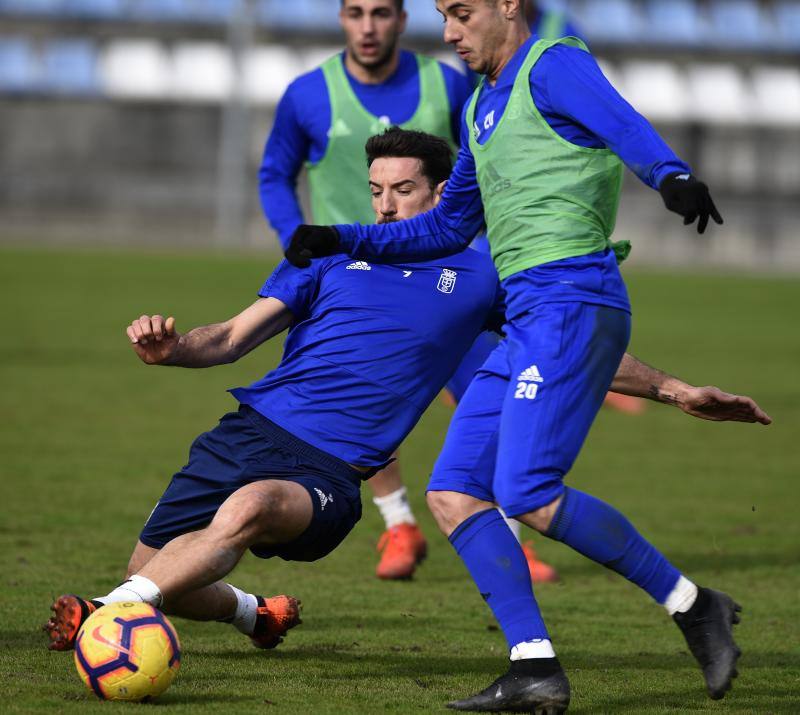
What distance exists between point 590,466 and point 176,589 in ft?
19.6

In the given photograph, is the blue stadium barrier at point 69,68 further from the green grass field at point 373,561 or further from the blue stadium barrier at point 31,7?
the green grass field at point 373,561

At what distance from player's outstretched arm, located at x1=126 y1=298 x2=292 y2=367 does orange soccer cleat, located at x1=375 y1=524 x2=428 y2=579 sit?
79.0 inches

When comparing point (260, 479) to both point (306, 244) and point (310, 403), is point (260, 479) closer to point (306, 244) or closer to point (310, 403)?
point (310, 403)

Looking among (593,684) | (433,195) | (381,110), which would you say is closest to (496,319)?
(433,195)

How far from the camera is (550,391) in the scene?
4.04 meters

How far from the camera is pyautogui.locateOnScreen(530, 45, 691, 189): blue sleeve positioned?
3.86 m

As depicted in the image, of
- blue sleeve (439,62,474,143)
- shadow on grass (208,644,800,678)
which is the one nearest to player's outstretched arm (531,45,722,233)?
shadow on grass (208,644,800,678)

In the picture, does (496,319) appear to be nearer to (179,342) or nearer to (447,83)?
(179,342)

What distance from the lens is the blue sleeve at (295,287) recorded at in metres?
4.71

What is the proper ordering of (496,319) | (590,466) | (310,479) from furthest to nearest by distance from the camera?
(590,466), (496,319), (310,479)

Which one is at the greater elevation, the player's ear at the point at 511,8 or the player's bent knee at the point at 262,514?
the player's ear at the point at 511,8

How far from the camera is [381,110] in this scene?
6824mm

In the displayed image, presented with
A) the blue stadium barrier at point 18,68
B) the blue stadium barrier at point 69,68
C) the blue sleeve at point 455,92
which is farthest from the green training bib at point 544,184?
the blue stadium barrier at point 18,68

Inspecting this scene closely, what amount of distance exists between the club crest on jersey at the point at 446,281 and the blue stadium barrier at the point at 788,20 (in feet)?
138
